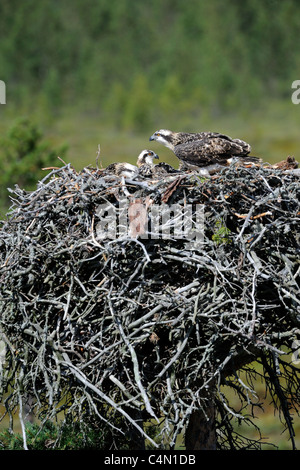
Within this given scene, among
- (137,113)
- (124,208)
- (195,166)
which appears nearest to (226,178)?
(124,208)

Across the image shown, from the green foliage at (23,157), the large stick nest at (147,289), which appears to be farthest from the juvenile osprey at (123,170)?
the green foliage at (23,157)

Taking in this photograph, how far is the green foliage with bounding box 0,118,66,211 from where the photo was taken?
12.0 m

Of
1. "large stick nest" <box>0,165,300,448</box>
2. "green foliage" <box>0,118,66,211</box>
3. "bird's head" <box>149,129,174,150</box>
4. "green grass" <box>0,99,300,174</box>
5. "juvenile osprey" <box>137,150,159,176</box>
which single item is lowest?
"large stick nest" <box>0,165,300,448</box>

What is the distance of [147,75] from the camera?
2499 inches

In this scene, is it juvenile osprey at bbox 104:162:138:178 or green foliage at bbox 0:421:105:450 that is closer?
juvenile osprey at bbox 104:162:138:178

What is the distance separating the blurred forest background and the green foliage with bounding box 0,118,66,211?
96.8 ft

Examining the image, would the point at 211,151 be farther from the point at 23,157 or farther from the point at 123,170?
the point at 23,157

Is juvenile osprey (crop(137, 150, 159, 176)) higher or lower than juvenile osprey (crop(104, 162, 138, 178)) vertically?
higher

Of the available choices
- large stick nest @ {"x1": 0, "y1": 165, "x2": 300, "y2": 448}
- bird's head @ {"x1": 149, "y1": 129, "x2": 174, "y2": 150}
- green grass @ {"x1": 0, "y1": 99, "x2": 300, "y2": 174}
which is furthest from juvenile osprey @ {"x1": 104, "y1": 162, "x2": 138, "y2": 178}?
green grass @ {"x1": 0, "y1": 99, "x2": 300, "y2": 174}

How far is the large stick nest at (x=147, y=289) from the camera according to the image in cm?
572

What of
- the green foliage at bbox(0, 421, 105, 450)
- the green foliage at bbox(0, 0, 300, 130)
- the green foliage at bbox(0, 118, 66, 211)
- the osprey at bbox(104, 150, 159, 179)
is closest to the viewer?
the osprey at bbox(104, 150, 159, 179)

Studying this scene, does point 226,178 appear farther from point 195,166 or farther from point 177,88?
point 177,88

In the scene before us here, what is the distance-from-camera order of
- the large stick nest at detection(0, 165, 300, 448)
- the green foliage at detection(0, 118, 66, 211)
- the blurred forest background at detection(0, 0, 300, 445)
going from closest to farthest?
the large stick nest at detection(0, 165, 300, 448)
the green foliage at detection(0, 118, 66, 211)
the blurred forest background at detection(0, 0, 300, 445)

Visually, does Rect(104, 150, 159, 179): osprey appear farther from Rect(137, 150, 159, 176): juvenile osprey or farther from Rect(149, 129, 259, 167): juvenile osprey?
Rect(149, 129, 259, 167): juvenile osprey
